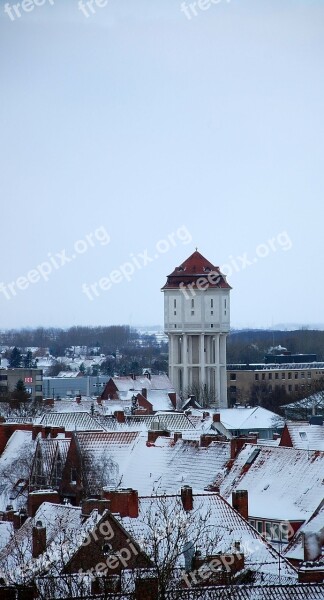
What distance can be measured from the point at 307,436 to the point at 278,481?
8.04 m

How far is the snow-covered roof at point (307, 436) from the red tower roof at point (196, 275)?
230 feet

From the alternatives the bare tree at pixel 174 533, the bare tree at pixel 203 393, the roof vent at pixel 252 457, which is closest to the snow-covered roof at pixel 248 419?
the bare tree at pixel 203 393

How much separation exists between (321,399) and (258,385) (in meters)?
31.0

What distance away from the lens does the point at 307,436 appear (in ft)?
184

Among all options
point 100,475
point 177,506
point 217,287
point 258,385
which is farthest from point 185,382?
point 177,506

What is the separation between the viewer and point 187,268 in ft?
422

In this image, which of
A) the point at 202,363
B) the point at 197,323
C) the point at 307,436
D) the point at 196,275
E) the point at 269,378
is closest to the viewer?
the point at 307,436

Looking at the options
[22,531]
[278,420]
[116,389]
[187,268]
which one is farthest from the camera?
[187,268]

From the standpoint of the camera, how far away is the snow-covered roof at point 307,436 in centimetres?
5486

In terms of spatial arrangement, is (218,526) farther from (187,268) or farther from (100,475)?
(187,268)

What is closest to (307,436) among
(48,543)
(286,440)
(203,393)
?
(286,440)

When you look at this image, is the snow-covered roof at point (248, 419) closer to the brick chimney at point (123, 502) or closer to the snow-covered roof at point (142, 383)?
the snow-covered roof at point (142, 383)

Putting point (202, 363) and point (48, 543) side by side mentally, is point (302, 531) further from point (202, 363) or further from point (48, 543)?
point (202, 363)

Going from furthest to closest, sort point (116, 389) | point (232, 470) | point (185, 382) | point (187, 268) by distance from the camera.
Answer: point (187, 268) < point (185, 382) < point (116, 389) < point (232, 470)
